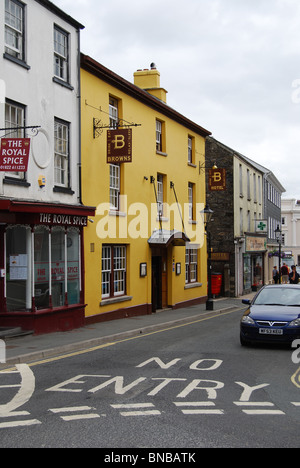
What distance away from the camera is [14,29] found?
14.6 metres

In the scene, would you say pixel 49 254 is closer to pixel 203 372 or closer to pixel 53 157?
pixel 53 157

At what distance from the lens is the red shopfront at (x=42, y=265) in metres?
14.4

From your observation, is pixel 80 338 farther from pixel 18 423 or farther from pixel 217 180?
pixel 217 180

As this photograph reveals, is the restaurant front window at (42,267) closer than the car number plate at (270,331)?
No

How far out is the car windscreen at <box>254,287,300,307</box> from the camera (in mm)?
13562

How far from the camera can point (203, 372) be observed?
32.7ft

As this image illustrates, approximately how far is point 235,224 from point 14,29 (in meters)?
24.9

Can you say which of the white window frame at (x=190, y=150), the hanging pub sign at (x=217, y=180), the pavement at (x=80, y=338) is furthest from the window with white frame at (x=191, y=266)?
the pavement at (x=80, y=338)

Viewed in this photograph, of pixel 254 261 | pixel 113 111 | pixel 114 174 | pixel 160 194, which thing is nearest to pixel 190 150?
pixel 160 194

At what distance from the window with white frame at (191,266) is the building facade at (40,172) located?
38.4 ft

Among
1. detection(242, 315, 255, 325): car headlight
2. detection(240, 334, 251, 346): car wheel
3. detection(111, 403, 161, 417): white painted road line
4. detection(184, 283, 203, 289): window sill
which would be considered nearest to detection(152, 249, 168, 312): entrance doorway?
detection(184, 283, 203, 289): window sill

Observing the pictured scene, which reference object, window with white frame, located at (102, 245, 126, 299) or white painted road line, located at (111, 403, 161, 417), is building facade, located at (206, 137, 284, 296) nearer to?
window with white frame, located at (102, 245, 126, 299)

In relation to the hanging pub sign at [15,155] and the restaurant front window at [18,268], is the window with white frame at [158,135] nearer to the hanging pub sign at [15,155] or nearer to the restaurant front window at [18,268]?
the restaurant front window at [18,268]

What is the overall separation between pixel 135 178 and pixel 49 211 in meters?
7.27
